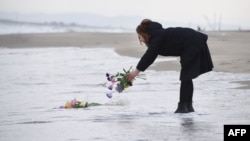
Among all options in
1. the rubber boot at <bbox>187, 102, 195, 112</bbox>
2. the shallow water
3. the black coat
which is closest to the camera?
the shallow water

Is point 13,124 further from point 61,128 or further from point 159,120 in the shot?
point 159,120

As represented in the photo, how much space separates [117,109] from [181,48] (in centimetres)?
121

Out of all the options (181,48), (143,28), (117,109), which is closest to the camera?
(143,28)

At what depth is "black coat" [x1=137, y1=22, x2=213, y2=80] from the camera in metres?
7.74

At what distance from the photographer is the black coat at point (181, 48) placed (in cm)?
774

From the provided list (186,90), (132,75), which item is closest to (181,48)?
(186,90)

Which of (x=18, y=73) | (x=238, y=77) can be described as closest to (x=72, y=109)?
(x=238, y=77)

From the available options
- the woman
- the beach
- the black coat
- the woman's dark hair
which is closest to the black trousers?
the woman

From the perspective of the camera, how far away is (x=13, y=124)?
730 centimetres

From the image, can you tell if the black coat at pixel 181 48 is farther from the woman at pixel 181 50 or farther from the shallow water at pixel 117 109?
the shallow water at pixel 117 109

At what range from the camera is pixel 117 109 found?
330 inches

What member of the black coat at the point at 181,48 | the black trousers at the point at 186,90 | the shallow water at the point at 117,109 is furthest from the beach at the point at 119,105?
the black coat at the point at 181,48

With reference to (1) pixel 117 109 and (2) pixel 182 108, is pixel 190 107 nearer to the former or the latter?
(2) pixel 182 108

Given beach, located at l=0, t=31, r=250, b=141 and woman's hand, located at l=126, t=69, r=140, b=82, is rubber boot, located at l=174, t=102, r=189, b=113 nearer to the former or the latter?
beach, located at l=0, t=31, r=250, b=141
